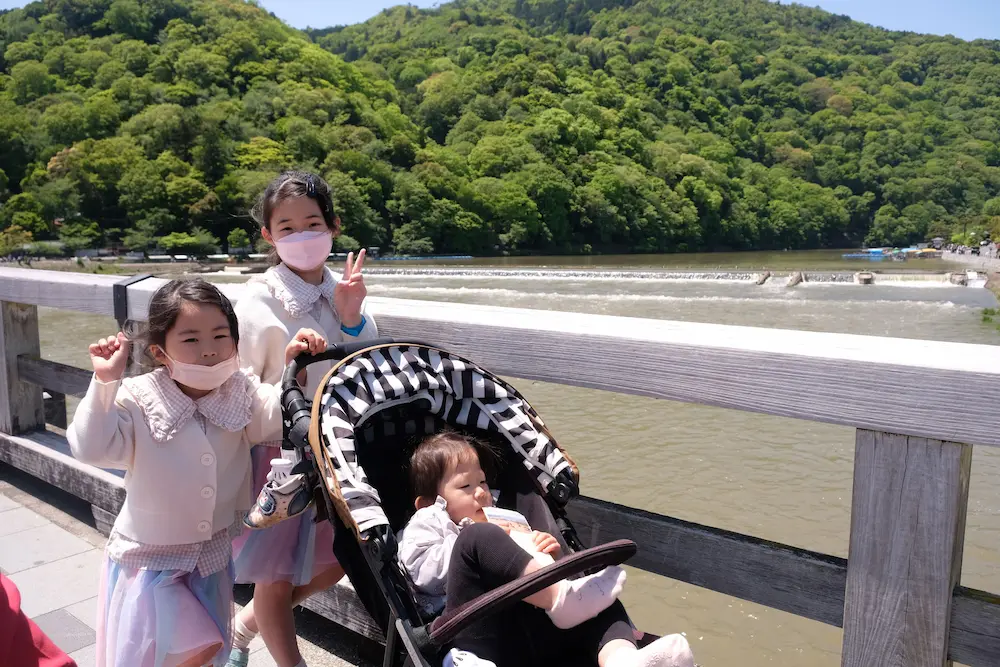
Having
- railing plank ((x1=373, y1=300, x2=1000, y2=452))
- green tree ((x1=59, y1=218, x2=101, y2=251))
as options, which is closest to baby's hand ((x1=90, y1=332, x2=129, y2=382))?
railing plank ((x1=373, y1=300, x2=1000, y2=452))

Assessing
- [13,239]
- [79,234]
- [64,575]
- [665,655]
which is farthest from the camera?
[79,234]

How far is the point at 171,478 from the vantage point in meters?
1.87

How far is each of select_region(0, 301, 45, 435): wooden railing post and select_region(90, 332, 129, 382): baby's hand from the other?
2.38 m

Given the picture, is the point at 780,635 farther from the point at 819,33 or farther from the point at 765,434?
the point at 819,33

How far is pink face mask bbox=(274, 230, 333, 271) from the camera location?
2.10 m

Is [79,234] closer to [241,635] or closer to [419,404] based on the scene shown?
[241,635]

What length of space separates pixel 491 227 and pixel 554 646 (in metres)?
58.5

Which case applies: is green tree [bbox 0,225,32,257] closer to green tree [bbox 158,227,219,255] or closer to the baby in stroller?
green tree [bbox 158,227,219,255]

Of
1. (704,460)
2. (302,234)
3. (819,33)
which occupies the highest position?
(819,33)

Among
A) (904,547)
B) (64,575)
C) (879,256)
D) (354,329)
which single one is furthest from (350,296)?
(879,256)

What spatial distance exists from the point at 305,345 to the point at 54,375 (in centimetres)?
228

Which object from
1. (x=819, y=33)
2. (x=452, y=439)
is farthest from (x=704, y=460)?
(x=819, y=33)

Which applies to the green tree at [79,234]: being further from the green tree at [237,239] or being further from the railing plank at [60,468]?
the railing plank at [60,468]

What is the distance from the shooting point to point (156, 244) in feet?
154
